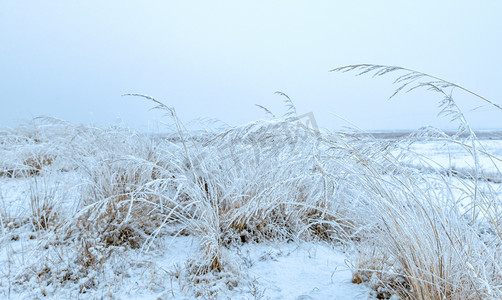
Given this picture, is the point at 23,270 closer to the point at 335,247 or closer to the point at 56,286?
the point at 56,286

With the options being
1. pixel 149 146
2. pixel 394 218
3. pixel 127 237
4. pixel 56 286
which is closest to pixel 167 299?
pixel 56 286

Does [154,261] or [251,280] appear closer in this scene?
[251,280]

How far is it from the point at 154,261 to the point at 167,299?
0.44 metres

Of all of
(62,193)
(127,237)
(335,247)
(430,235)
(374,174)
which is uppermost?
(374,174)

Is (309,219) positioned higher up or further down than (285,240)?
higher up

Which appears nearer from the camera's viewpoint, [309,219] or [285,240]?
[309,219]

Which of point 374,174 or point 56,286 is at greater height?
point 374,174

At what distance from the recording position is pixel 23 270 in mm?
1776

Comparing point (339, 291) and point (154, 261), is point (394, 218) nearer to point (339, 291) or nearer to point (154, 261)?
point (339, 291)

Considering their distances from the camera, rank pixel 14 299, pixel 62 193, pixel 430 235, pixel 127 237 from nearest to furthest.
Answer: pixel 430 235 < pixel 14 299 < pixel 127 237 < pixel 62 193

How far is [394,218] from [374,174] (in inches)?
7.9

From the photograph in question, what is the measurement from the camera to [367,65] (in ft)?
3.65

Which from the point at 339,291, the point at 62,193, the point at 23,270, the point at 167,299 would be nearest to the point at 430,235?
the point at 339,291

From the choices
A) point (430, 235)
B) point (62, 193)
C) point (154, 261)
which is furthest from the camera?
point (62, 193)
